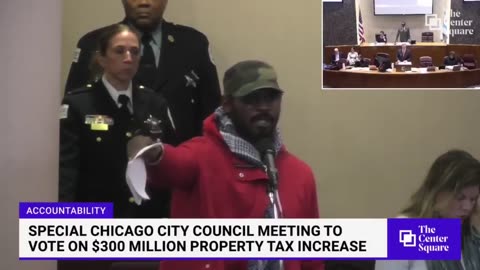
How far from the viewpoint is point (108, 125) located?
146 cm

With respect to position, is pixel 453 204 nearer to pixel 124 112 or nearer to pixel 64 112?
pixel 124 112

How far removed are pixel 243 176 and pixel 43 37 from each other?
1.80 ft

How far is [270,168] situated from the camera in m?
1.38

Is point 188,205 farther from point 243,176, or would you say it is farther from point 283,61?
point 283,61

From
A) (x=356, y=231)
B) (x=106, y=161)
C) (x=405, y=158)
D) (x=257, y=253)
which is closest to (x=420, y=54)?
(x=405, y=158)

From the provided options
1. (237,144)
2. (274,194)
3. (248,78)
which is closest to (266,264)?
(274,194)

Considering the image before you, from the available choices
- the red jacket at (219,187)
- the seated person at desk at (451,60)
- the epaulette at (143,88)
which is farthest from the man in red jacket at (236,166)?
the seated person at desk at (451,60)

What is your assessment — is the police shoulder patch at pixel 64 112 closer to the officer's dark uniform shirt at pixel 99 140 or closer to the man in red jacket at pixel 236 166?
the officer's dark uniform shirt at pixel 99 140

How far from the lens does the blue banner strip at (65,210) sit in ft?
4.76

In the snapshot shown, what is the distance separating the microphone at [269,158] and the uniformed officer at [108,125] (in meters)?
0.20

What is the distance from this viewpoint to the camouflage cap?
138cm

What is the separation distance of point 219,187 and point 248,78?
9.3 inches

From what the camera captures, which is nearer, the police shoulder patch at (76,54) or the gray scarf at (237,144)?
the gray scarf at (237,144)

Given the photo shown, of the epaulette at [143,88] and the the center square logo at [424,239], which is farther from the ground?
the epaulette at [143,88]
